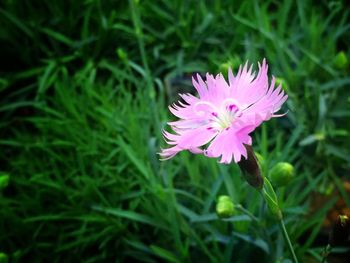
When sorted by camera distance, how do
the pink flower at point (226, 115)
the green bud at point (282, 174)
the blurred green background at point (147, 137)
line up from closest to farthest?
the pink flower at point (226, 115) < the green bud at point (282, 174) < the blurred green background at point (147, 137)

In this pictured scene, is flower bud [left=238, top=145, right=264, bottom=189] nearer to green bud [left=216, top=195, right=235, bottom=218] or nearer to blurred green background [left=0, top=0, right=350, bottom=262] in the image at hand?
green bud [left=216, top=195, right=235, bottom=218]

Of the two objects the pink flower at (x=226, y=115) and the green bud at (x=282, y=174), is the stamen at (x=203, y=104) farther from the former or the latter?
the green bud at (x=282, y=174)

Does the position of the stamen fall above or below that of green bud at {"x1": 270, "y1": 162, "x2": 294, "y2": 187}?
above

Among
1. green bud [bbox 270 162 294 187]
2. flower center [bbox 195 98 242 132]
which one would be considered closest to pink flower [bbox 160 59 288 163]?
→ flower center [bbox 195 98 242 132]

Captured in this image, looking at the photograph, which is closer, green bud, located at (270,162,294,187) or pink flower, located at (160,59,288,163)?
pink flower, located at (160,59,288,163)

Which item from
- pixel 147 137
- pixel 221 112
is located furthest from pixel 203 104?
pixel 147 137

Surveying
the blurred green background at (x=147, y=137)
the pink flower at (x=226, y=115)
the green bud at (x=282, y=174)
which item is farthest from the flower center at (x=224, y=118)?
the blurred green background at (x=147, y=137)
